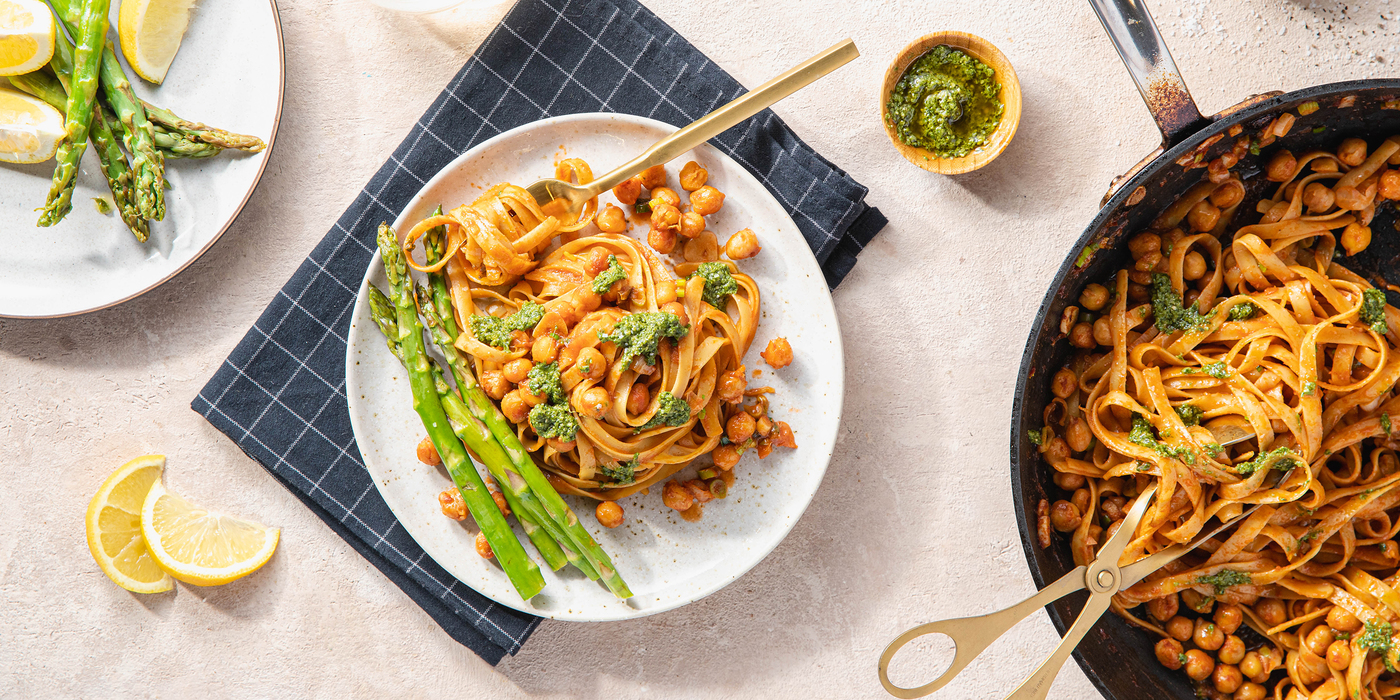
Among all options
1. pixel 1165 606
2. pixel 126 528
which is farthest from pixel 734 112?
pixel 126 528

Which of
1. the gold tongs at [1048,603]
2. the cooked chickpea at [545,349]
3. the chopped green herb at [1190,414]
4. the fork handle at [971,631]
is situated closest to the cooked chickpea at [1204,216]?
the chopped green herb at [1190,414]

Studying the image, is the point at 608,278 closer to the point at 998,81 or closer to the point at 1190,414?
the point at 998,81

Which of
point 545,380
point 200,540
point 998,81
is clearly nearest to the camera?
point 545,380

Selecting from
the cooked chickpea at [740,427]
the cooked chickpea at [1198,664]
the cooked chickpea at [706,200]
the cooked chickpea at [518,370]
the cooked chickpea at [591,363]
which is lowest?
the cooked chickpea at [518,370]

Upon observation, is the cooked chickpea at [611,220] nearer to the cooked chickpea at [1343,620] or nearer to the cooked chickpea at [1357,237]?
the cooked chickpea at [1357,237]

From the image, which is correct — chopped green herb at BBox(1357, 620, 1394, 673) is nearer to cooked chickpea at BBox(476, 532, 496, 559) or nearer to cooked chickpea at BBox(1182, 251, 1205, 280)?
cooked chickpea at BBox(1182, 251, 1205, 280)
